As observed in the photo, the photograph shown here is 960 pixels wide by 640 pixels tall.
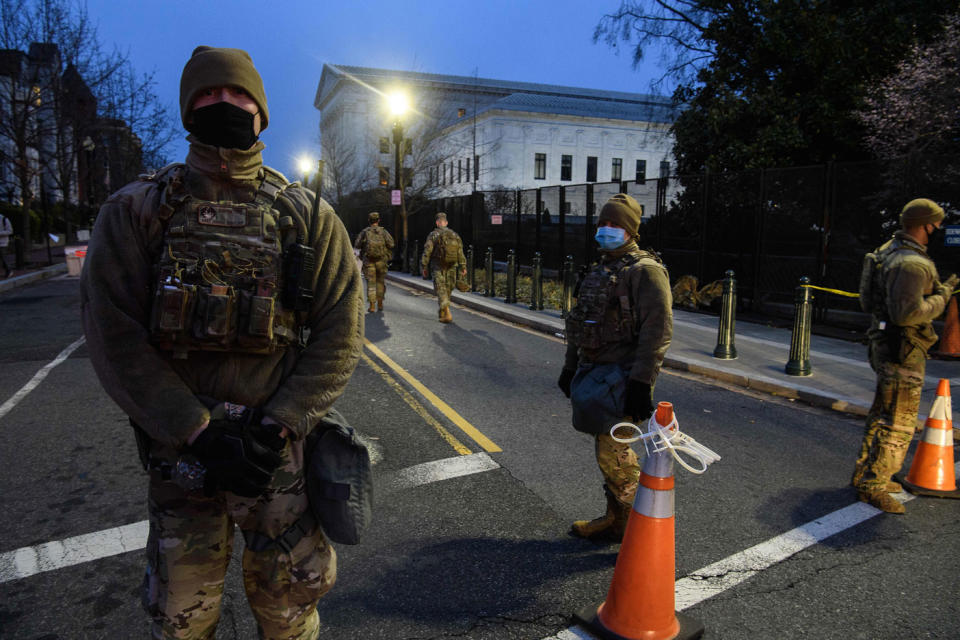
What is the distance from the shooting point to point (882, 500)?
419 cm

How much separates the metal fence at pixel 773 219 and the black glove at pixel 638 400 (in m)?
8.38

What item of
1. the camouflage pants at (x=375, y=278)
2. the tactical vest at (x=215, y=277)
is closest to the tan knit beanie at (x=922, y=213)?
the tactical vest at (x=215, y=277)

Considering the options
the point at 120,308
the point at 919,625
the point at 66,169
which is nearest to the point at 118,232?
the point at 120,308

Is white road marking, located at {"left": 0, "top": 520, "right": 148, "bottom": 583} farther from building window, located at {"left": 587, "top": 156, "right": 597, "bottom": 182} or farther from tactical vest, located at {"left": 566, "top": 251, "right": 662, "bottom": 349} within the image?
building window, located at {"left": 587, "top": 156, "right": 597, "bottom": 182}

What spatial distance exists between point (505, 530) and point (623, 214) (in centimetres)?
194

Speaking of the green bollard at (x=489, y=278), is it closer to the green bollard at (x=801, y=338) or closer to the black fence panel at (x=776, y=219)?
the black fence panel at (x=776, y=219)

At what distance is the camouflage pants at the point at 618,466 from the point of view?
356cm

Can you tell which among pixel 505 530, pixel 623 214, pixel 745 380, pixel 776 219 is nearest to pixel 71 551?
pixel 505 530

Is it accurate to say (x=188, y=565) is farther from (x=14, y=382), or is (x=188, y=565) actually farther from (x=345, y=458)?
(x=14, y=382)

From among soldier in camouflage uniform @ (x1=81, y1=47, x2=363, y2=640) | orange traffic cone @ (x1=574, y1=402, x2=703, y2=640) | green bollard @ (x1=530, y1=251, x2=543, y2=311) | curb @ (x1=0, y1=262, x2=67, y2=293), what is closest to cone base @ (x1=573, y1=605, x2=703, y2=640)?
orange traffic cone @ (x1=574, y1=402, x2=703, y2=640)

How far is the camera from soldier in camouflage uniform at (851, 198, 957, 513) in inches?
160

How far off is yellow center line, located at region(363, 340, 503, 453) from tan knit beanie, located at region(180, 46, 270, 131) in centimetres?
297

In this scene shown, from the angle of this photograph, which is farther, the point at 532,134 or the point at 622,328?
the point at 532,134

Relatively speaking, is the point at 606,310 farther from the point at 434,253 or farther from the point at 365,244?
the point at 365,244
